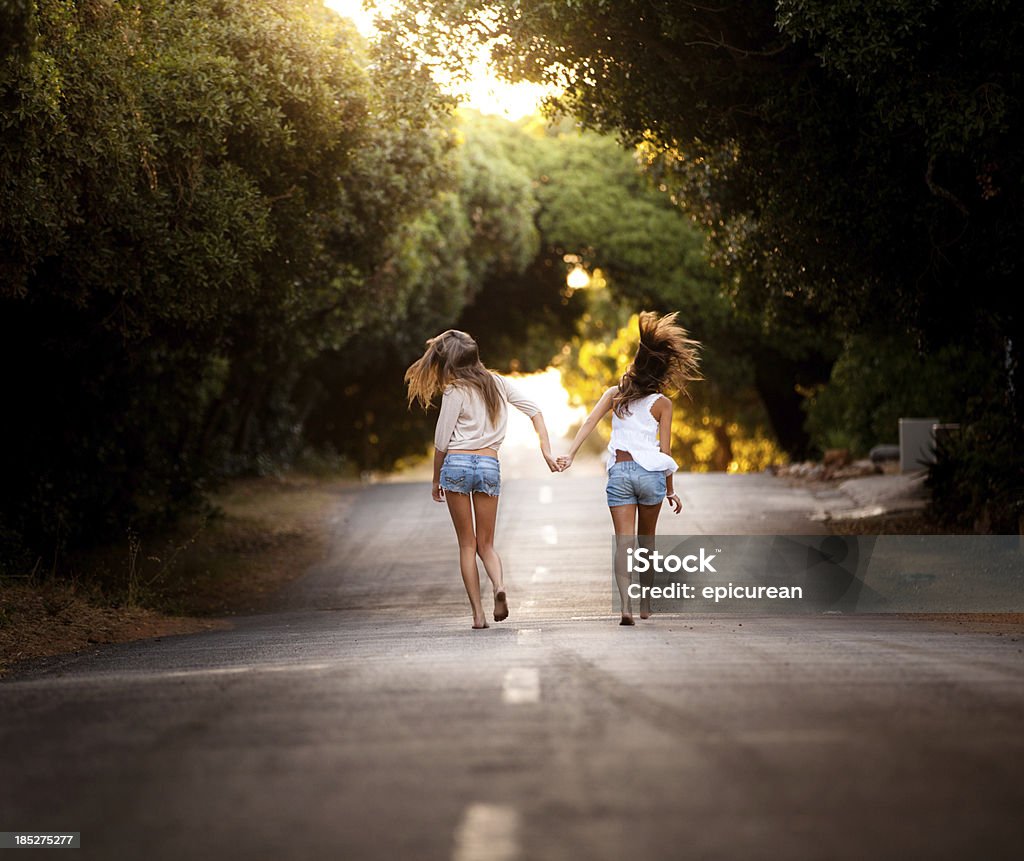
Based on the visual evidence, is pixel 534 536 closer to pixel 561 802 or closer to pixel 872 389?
pixel 872 389

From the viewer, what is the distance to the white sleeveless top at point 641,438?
31.2 ft

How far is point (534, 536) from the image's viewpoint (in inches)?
752

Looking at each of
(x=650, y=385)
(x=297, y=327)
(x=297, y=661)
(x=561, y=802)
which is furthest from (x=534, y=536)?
(x=561, y=802)

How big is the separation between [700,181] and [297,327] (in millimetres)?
7804

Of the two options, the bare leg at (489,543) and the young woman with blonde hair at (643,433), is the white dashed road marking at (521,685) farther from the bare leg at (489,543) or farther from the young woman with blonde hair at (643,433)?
the young woman with blonde hair at (643,433)

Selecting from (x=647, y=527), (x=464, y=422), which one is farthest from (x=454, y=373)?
(x=647, y=527)

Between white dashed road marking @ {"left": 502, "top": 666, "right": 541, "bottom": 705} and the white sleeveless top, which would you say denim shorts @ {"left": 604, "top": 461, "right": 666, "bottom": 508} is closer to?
the white sleeveless top

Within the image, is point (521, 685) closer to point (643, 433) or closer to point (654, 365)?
point (643, 433)

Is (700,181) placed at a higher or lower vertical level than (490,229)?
lower

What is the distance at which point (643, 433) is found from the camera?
9.56m

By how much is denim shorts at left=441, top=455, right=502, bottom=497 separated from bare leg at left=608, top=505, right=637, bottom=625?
853 millimetres

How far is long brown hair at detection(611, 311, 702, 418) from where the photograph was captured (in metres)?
9.66

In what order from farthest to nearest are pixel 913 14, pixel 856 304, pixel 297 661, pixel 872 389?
pixel 872 389, pixel 856 304, pixel 913 14, pixel 297 661

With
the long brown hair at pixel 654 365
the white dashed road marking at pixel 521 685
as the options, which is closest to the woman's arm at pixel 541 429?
the long brown hair at pixel 654 365
